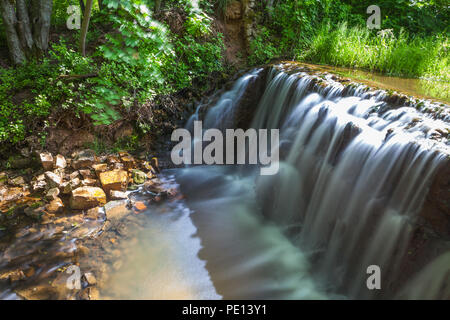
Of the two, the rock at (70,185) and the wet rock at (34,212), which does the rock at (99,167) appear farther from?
the wet rock at (34,212)

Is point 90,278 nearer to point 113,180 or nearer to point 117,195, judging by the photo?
point 117,195

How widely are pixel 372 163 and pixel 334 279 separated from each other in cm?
123

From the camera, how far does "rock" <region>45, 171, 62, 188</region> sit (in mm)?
3637

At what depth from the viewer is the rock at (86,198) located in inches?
135

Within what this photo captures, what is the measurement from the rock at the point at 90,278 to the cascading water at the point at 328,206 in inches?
44.4

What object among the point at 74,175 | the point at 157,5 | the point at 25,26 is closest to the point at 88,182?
the point at 74,175

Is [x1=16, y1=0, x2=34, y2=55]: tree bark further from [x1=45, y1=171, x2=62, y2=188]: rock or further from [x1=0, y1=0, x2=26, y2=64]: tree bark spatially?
[x1=45, y1=171, x2=62, y2=188]: rock

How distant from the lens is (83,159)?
4.04 meters

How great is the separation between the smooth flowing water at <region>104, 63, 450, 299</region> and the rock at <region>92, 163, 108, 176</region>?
115 centimetres

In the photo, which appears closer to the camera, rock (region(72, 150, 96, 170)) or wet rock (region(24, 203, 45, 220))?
wet rock (region(24, 203, 45, 220))

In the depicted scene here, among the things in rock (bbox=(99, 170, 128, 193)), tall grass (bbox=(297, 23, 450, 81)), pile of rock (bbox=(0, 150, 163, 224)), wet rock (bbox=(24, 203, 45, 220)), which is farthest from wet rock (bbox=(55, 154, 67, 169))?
tall grass (bbox=(297, 23, 450, 81))
